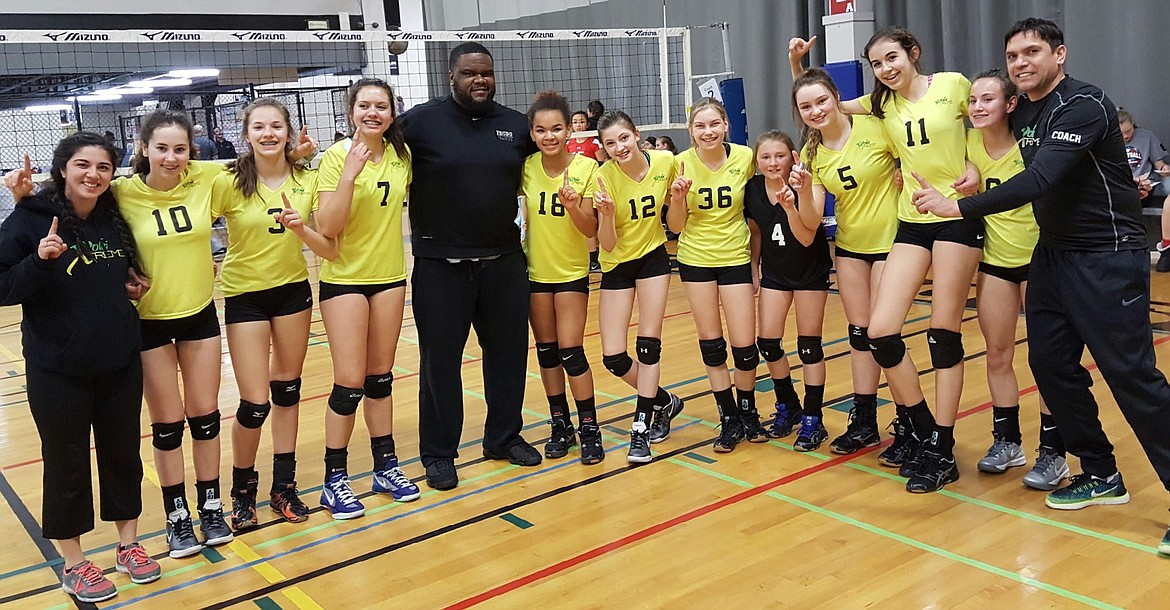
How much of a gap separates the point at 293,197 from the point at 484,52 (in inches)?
38.4

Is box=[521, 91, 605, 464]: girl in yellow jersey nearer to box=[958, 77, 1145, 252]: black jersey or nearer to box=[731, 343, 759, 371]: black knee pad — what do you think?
box=[731, 343, 759, 371]: black knee pad

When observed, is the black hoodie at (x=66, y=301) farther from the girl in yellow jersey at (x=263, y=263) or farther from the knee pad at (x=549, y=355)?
the knee pad at (x=549, y=355)

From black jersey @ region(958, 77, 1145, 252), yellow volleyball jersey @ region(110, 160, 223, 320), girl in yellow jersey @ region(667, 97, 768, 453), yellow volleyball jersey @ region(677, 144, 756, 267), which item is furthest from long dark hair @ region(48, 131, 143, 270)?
black jersey @ region(958, 77, 1145, 252)

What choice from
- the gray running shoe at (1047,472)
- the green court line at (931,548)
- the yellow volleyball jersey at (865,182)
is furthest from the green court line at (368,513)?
the gray running shoe at (1047,472)

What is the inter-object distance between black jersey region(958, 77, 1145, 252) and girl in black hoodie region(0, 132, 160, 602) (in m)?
2.79

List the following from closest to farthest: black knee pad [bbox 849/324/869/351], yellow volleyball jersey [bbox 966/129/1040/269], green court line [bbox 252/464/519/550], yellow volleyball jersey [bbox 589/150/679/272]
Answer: yellow volleyball jersey [bbox 966/129/1040/269] → green court line [bbox 252/464/519/550] → black knee pad [bbox 849/324/869/351] → yellow volleyball jersey [bbox 589/150/679/272]

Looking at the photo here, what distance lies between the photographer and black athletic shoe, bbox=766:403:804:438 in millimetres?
4668

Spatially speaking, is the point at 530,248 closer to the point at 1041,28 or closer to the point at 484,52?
the point at 484,52

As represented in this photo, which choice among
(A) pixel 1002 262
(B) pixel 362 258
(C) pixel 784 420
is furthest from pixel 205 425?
(A) pixel 1002 262

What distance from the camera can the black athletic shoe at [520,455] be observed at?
4488mm

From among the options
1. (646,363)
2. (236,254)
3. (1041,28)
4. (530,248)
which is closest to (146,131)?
(236,254)

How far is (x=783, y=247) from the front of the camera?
4.34 m

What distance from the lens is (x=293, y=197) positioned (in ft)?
12.6

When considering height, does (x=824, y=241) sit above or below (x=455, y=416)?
above
